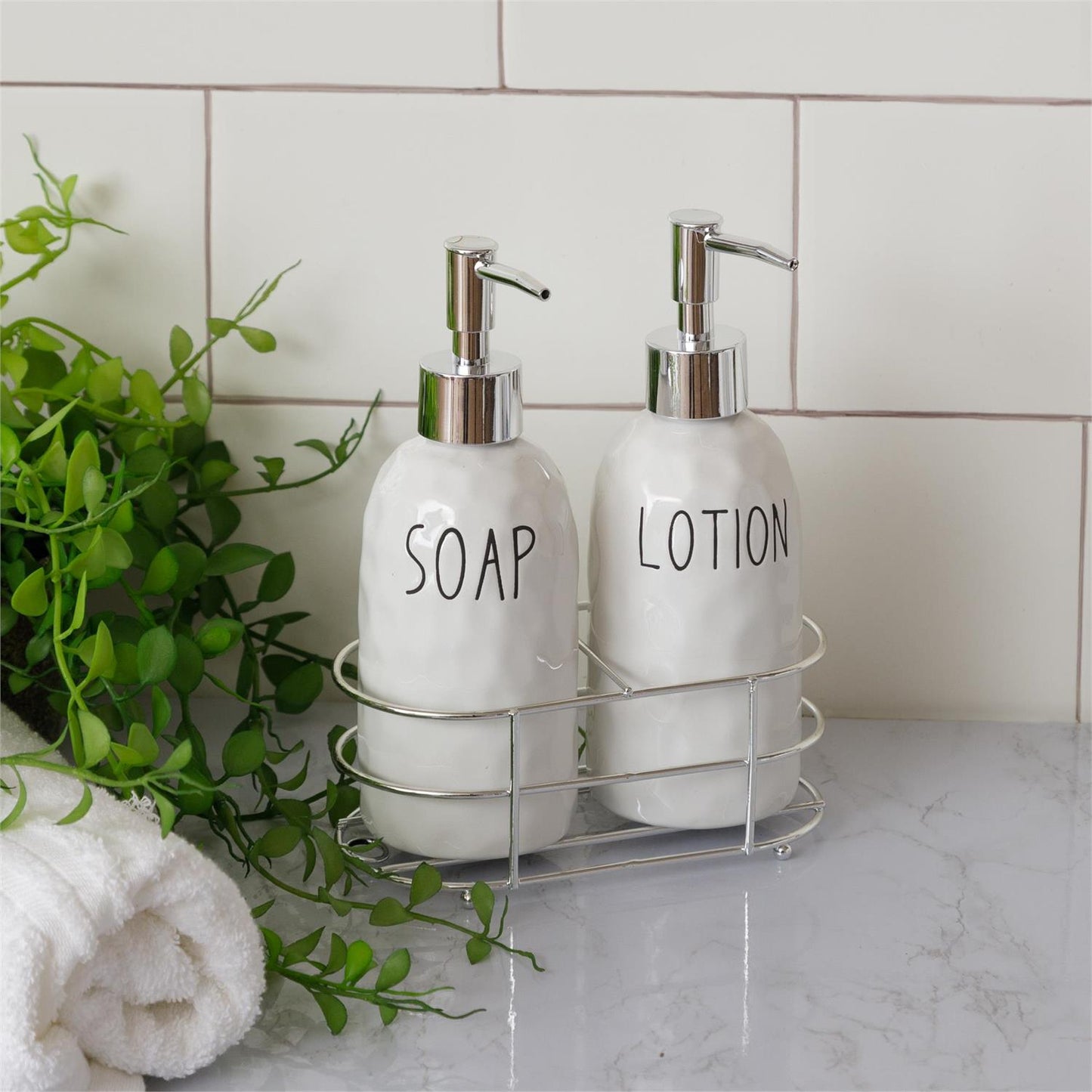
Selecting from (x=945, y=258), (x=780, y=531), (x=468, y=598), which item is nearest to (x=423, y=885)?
(x=468, y=598)

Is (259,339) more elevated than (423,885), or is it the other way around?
(259,339)

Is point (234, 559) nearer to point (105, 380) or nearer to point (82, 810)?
point (105, 380)

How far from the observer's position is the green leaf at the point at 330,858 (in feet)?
1.88

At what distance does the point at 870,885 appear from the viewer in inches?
24.9

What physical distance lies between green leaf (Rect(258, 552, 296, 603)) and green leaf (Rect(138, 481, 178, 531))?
0.22 feet

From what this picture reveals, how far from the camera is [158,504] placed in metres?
0.71

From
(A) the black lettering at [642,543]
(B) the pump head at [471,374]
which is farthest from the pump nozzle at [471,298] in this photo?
(A) the black lettering at [642,543]

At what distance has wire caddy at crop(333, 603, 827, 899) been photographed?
60 cm

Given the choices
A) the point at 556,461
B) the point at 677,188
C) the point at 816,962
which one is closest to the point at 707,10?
the point at 677,188

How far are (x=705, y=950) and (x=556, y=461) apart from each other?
0.98 feet

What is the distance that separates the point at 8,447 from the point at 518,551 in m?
0.23

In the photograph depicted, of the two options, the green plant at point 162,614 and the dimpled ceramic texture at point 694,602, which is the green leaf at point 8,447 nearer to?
the green plant at point 162,614

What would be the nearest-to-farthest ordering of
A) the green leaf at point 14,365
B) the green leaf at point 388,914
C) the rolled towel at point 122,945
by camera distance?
the rolled towel at point 122,945 → the green leaf at point 388,914 → the green leaf at point 14,365

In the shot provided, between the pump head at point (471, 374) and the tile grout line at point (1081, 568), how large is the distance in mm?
364
